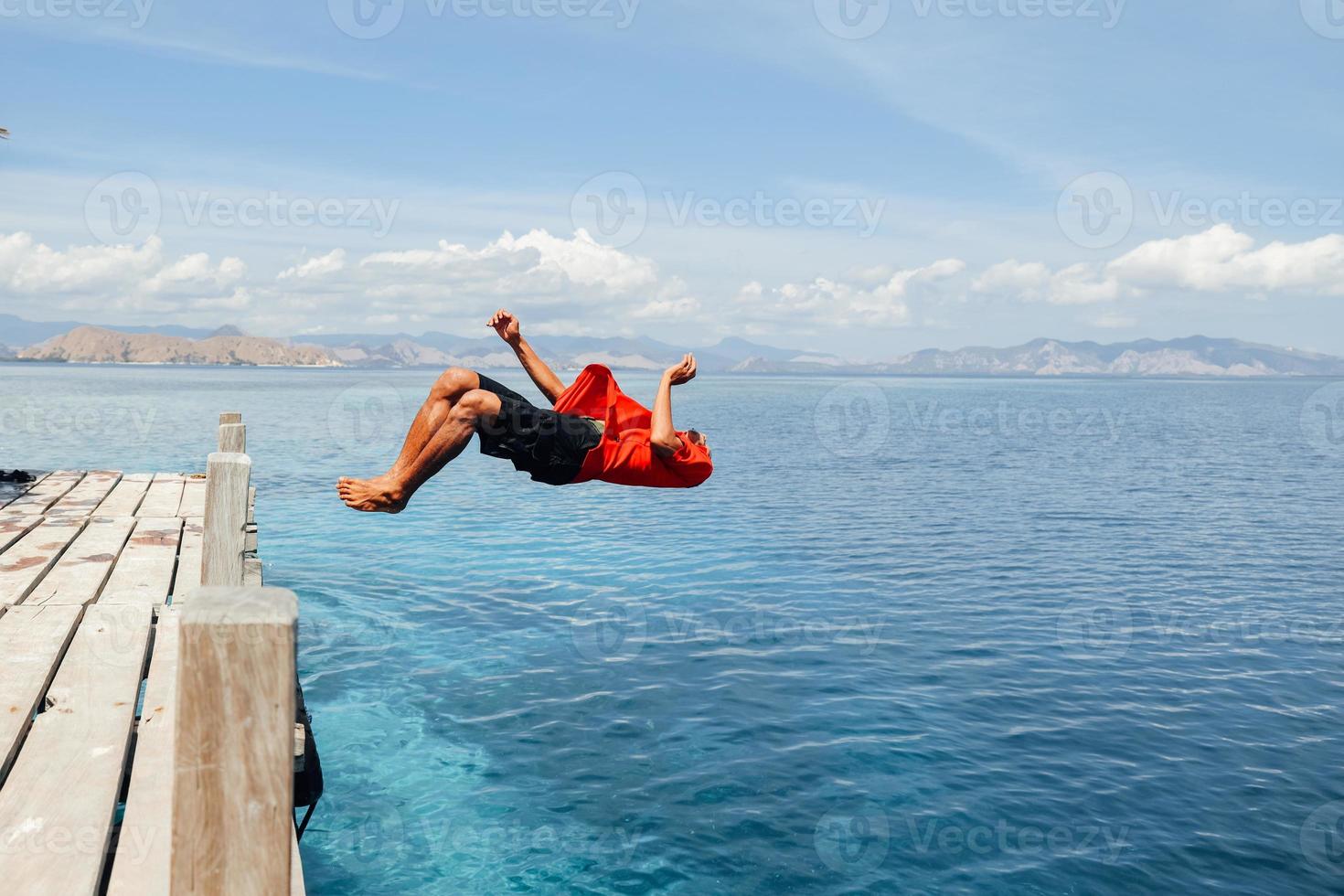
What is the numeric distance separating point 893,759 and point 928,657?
494 centimetres

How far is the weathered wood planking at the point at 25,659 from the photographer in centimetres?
640

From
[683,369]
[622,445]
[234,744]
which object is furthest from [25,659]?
[234,744]

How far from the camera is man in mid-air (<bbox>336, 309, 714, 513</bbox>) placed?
6660 millimetres

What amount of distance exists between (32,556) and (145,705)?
5.82 metres

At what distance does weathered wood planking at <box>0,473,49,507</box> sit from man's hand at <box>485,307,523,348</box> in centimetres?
1200

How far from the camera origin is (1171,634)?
20.6 m

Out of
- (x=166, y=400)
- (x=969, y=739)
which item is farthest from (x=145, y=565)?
(x=166, y=400)

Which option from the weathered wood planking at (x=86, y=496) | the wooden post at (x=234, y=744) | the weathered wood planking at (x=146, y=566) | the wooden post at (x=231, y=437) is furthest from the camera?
the weathered wood planking at (x=86, y=496)

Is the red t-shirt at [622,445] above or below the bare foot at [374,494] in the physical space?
Result: above

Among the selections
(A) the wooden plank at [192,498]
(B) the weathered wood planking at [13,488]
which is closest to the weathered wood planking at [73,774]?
(A) the wooden plank at [192,498]

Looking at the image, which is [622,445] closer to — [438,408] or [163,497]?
[438,408]

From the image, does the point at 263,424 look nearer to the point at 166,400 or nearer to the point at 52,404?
the point at 52,404

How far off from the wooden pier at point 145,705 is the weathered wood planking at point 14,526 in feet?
0.11

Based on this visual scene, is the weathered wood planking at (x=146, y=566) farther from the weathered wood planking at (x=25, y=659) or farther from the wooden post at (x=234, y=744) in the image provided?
the wooden post at (x=234, y=744)
